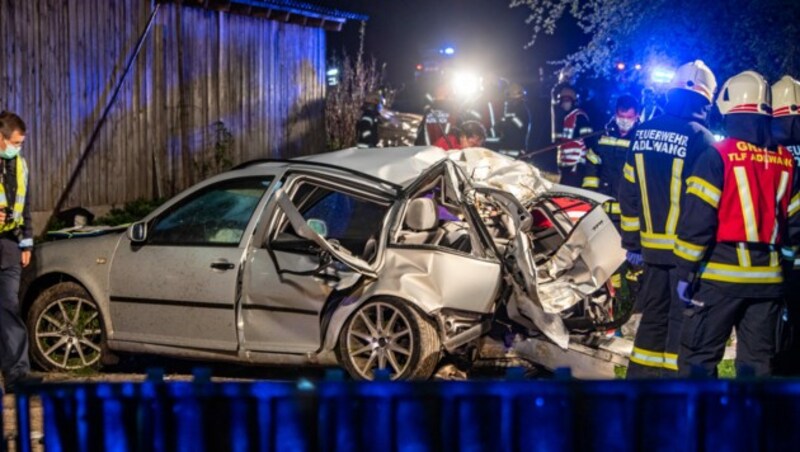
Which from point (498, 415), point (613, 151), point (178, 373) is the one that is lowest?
point (178, 373)

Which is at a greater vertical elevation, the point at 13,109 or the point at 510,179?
the point at 13,109

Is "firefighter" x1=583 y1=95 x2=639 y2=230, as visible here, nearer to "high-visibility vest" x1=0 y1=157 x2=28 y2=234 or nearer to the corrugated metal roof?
"high-visibility vest" x1=0 y1=157 x2=28 y2=234

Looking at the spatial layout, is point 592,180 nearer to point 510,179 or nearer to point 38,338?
point 510,179

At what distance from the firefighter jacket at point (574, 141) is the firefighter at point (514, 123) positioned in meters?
3.61

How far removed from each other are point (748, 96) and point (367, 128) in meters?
10.5

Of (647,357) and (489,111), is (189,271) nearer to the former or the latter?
(647,357)

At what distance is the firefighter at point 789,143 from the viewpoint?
5906 millimetres

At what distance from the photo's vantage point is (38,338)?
24.1 ft

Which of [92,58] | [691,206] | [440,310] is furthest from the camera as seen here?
[92,58]

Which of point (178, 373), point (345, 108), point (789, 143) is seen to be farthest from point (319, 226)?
point (345, 108)

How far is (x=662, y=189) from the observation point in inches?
252

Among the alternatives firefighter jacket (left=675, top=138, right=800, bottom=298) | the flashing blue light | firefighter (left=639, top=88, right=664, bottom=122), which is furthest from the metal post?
firefighter jacket (left=675, top=138, right=800, bottom=298)

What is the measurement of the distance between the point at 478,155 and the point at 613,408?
18.0 feet

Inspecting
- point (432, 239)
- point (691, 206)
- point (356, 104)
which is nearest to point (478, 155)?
point (432, 239)
